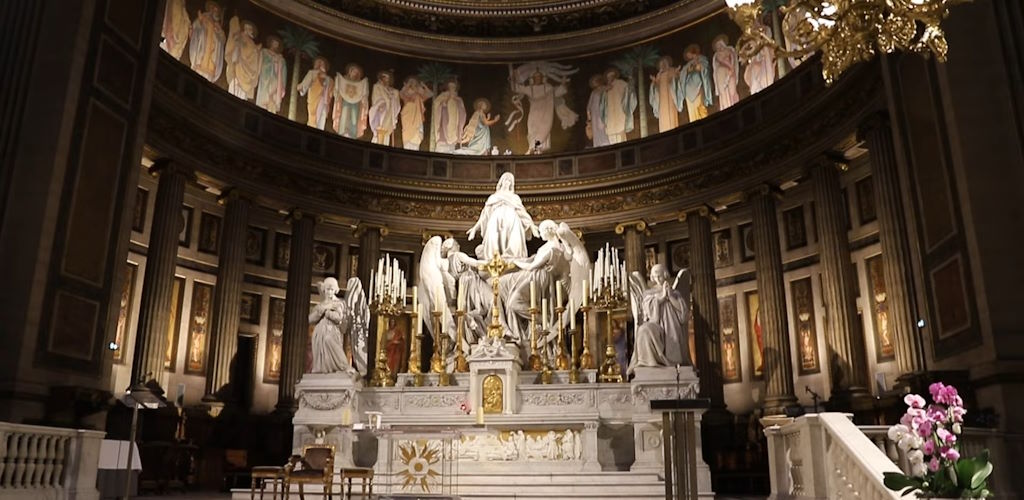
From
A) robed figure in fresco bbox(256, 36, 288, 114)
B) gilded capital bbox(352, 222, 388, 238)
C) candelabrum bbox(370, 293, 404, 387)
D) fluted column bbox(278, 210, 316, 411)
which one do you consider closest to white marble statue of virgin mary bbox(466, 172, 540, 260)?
candelabrum bbox(370, 293, 404, 387)

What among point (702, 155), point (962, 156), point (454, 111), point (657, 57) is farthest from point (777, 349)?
point (454, 111)

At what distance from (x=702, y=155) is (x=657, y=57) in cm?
434

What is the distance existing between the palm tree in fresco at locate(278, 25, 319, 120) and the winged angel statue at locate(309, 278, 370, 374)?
10740 millimetres

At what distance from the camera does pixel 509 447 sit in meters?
12.6

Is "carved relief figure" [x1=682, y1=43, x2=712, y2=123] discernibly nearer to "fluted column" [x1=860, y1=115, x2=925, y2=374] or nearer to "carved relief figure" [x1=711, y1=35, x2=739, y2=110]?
"carved relief figure" [x1=711, y1=35, x2=739, y2=110]

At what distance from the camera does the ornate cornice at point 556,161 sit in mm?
18484

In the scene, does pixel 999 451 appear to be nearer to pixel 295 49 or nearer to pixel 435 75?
pixel 435 75

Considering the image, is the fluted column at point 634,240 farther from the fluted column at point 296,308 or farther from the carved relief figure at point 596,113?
the fluted column at point 296,308

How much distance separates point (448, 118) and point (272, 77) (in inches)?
223

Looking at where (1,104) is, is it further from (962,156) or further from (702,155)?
(702,155)

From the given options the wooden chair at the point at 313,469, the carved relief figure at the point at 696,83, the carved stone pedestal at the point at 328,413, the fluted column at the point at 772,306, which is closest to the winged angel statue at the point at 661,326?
the carved stone pedestal at the point at 328,413

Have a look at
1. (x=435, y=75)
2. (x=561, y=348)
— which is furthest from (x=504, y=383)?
(x=435, y=75)

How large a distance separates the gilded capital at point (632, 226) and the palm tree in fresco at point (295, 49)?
10329 mm

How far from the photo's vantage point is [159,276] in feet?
58.7
